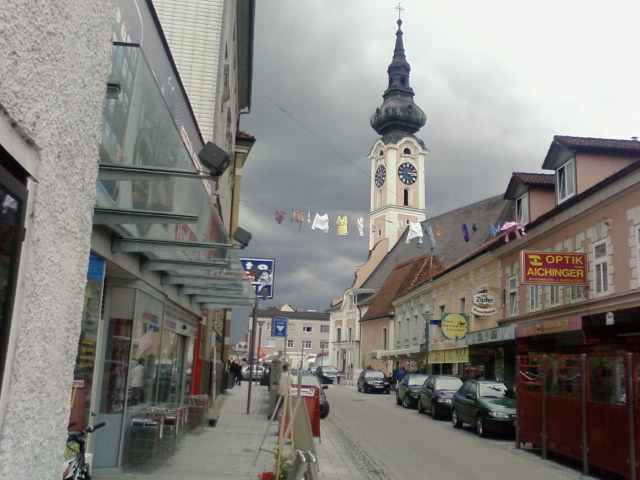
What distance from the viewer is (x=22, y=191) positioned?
241 centimetres

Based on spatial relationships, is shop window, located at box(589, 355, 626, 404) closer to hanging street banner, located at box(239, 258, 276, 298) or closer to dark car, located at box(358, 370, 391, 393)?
hanging street banner, located at box(239, 258, 276, 298)

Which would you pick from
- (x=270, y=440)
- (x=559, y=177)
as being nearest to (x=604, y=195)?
(x=559, y=177)

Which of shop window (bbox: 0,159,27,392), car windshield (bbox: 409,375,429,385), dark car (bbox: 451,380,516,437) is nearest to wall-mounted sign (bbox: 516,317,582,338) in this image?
dark car (bbox: 451,380,516,437)

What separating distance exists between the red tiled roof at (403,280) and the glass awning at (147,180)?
40.5 meters

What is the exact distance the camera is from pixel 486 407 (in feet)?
54.3

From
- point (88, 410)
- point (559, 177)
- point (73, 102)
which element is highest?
point (559, 177)

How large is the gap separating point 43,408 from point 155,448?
275 inches

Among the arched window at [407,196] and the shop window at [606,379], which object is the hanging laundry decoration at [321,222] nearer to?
the shop window at [606,379]

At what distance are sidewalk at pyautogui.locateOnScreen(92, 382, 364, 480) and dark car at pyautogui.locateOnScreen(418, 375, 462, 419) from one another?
5.74m

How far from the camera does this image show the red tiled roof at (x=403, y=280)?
51.5m

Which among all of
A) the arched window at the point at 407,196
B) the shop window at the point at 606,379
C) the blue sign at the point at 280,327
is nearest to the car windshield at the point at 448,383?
the blue sign at the point at 280,327

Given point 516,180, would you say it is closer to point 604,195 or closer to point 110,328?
point 604,195

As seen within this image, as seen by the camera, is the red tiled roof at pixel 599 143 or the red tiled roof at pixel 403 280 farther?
the red tiled roof at pixel 403 280

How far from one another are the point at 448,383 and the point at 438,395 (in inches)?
47.3
